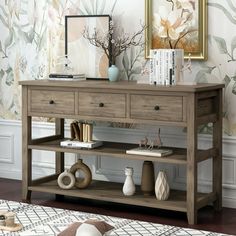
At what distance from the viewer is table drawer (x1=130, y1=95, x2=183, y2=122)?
13.4ft

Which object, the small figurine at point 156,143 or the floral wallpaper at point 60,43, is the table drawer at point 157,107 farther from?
the floral wallpaper at point 60,43

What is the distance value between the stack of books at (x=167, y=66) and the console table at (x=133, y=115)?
152 mm

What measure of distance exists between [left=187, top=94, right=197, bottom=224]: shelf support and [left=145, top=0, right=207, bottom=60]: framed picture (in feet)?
2.05

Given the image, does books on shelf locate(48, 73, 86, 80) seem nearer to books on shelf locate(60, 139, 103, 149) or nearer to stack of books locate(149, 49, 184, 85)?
books on shelf locate(60, 139, 103, 149)

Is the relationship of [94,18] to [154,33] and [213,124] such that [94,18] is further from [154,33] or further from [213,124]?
[213,124]

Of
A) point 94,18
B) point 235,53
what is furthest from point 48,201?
point 235,53

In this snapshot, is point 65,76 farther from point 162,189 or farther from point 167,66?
point 162,189

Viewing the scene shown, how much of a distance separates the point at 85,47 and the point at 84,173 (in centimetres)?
97

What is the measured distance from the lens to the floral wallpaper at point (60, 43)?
4465 millimetres

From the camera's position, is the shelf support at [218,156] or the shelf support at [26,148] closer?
the shelf support at [218,156]

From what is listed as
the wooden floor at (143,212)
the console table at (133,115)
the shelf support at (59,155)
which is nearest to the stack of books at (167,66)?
the console table at (133,115)

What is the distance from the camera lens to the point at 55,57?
515 cm

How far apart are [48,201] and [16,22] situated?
1.55 metres

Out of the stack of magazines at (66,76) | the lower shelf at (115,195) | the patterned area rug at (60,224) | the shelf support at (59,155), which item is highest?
the stack of magazines at (66,76)
